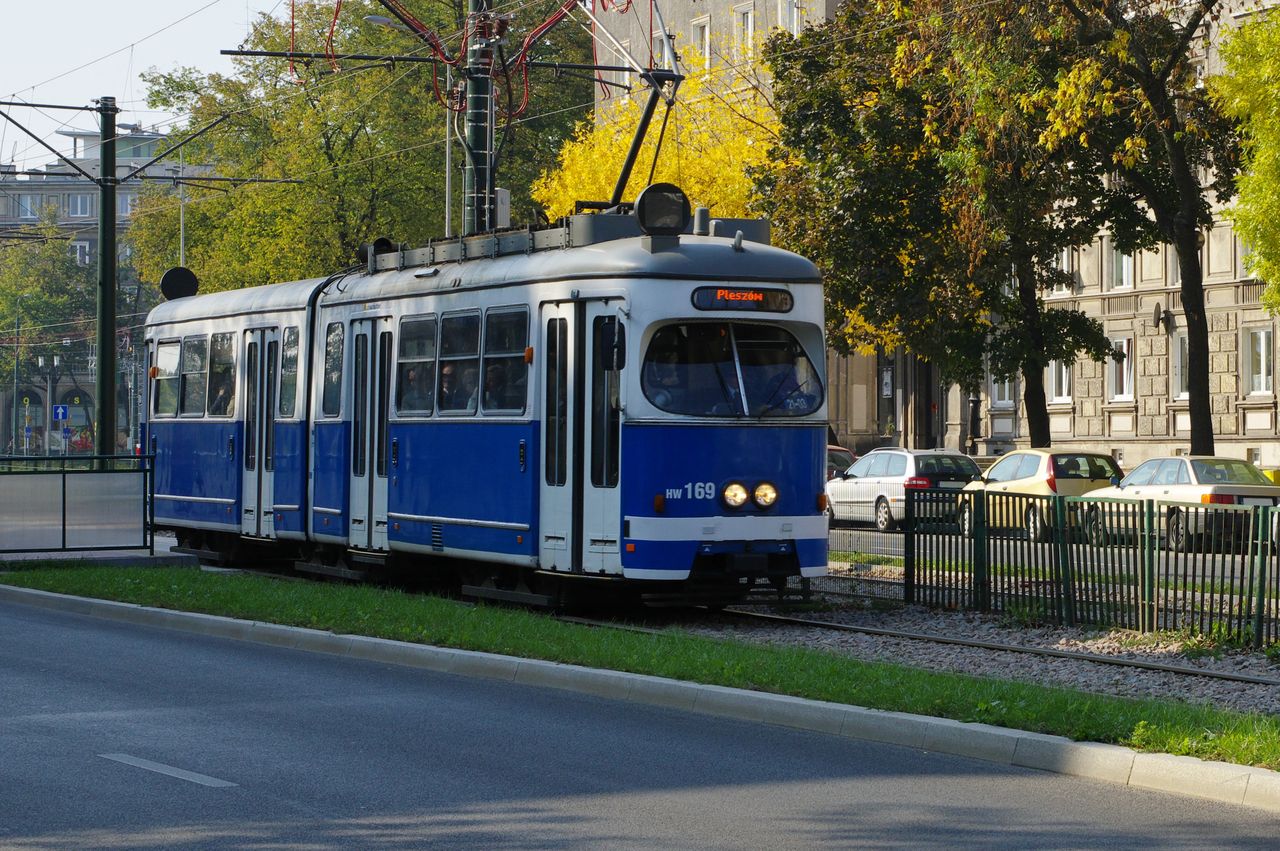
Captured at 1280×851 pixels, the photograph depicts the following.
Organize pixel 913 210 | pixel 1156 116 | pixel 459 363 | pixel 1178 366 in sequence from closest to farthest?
pixel 459 363
pixel 1156 116
pixel 913 210
pixel 1178 366

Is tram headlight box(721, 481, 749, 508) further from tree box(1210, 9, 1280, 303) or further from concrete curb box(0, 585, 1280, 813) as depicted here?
tree box(1210, 9, 1280, 303)

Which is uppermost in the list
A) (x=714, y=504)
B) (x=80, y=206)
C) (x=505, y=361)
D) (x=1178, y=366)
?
(x=80, y=206)

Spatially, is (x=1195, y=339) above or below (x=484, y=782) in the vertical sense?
above

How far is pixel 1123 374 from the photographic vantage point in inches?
1881

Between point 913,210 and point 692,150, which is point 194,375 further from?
point 692,150

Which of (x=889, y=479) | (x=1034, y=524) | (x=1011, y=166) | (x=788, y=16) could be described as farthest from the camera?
(x=788, y=16)

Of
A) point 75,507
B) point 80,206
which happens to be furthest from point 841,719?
point 80,206

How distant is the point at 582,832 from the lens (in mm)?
8016

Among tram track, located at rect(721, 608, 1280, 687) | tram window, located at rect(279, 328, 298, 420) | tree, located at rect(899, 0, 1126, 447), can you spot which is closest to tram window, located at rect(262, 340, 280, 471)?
tram window, located at rect(279, 328, 298, 420)

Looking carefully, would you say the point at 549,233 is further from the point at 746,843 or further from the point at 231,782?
the point at 746,843

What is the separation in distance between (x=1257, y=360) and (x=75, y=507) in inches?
1139

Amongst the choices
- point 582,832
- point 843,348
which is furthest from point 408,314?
point 843,348

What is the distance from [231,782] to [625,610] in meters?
9.27

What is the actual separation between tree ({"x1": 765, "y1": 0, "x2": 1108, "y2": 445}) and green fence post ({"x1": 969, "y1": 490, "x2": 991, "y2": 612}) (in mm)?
14651
